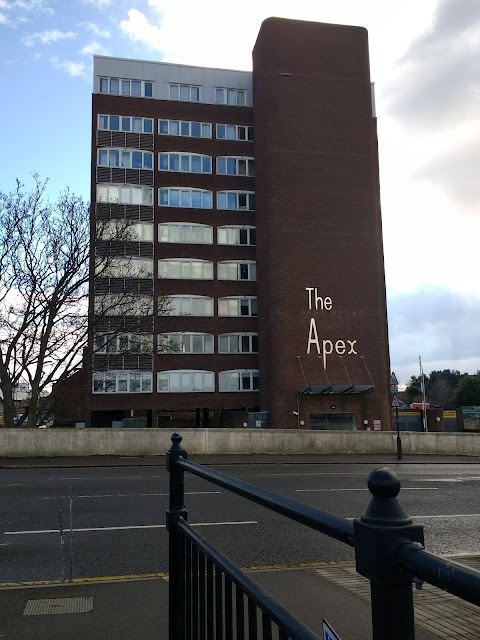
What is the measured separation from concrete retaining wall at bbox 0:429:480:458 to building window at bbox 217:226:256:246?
2123 centimetres

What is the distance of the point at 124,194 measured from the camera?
143ft

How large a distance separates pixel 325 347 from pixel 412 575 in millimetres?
38915

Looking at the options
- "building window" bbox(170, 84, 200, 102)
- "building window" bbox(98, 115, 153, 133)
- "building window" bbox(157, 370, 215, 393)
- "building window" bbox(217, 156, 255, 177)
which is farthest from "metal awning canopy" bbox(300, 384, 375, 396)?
"building window" bbox(170, 84, 200, 102)

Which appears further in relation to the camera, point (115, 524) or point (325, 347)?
point (325, 347)

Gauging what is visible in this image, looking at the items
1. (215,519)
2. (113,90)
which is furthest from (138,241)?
(215,519)

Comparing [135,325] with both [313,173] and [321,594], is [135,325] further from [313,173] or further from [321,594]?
[321,594]

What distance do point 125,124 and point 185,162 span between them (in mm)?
5509

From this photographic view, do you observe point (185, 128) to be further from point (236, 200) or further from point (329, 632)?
point (329, 632)

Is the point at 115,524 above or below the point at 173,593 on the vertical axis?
below

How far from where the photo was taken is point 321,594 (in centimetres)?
571

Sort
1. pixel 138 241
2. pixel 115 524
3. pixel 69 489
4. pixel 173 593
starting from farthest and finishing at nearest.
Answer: pixel 138 241 → pixel 69 489 → pixel 115 524 → pixel 173 593

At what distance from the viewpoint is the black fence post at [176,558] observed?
2914mm

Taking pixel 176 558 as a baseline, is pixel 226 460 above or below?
below

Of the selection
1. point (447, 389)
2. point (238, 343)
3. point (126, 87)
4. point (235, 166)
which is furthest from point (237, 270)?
point (447, 389)
